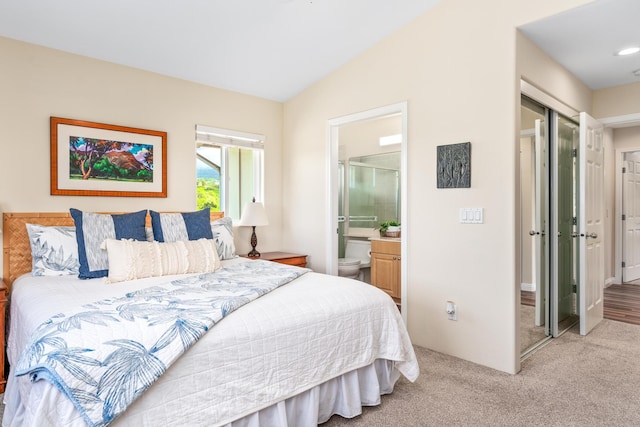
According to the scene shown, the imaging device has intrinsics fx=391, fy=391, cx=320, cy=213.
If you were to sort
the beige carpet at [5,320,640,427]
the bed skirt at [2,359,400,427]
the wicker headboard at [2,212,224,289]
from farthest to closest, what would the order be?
the wicker headboard at [2,212,224,289] → the beige carpet at [5,320,640,427] → the bed skirt at [2,359,400,427]

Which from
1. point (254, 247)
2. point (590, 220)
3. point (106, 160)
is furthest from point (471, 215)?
point (106, 160)

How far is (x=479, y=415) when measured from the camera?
216 cm

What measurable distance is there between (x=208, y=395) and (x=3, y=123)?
264cm

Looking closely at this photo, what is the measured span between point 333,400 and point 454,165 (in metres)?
1.90

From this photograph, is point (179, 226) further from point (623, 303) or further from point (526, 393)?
point (623, 303)

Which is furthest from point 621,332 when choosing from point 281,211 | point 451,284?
point 281,211

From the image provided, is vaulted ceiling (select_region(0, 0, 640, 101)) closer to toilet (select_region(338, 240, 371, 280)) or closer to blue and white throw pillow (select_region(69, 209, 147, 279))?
blue and white throw pillow (select_region(69, 209, 147, 279))

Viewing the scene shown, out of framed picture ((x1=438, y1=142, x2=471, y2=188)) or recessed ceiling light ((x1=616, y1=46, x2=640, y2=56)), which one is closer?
framed picture ((x1=438, y1=142, x2=471, y2=188))

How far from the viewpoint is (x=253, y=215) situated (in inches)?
157

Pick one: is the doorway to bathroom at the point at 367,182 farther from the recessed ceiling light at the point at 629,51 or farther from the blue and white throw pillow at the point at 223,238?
the recessed ceiling light at the point at 629,51

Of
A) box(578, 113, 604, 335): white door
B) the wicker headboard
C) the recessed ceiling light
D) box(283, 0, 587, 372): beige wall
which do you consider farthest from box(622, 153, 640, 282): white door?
the wicker headboard

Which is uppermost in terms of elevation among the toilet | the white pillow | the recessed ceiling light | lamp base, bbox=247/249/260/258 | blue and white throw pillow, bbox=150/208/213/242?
the recessed ceiling light

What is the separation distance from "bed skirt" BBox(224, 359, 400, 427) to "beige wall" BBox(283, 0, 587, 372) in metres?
0.87

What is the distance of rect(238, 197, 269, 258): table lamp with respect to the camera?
3.97 meters
